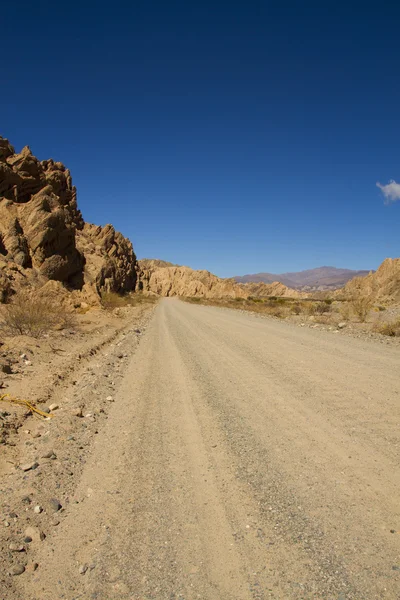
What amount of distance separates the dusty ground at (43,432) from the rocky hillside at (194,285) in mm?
86402

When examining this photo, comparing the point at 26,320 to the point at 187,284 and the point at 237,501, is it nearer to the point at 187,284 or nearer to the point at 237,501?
the point at 237,501

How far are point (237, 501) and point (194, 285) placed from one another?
360 feet

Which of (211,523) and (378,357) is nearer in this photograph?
(211,523)

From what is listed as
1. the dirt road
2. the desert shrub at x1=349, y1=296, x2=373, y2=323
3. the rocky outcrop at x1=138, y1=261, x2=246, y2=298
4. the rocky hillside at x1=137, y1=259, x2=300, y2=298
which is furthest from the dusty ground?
the rocky outcrop at x1=138, y1=261, x2=246, y2=298

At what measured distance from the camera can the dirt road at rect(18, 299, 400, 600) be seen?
241 cm

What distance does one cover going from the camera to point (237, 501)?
3307 millimetres

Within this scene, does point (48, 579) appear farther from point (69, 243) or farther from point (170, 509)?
point (69, 243)

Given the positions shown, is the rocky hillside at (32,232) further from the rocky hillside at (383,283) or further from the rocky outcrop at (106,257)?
the rocky hillside at (383,283)

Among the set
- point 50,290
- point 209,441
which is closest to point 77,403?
point 209,441

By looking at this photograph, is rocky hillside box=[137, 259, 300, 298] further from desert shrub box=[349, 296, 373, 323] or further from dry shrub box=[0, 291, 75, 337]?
dry shrub box=[0, 291, 75, 337]

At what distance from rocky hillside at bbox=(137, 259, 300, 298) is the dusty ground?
86.4m

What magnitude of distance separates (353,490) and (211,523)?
4.63 ft

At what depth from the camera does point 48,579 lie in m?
2.47

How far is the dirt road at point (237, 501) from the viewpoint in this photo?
241 centimetres
